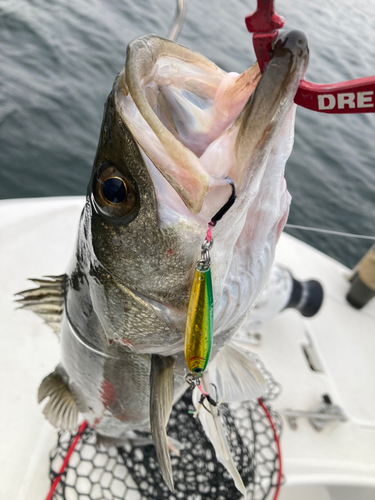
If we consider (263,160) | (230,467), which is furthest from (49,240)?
(263,160)

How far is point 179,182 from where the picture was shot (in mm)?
815

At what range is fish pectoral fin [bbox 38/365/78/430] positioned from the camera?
171 centimetres

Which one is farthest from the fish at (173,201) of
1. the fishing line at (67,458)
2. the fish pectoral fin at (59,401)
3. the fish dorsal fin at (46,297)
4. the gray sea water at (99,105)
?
the gray sea water at (99,105)

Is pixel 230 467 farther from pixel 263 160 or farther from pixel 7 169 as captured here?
pixel 7 169

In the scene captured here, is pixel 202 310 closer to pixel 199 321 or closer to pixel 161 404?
pixel 199 321

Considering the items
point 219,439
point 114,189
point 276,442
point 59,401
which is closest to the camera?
point 114,189

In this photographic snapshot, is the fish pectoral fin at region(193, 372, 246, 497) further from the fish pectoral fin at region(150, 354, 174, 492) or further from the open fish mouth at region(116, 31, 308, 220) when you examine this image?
the open fish mouth at region(116, 31, 308, 220)

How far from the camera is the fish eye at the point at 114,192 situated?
0.92 meters

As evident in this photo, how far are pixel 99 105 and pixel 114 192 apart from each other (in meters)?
5.85

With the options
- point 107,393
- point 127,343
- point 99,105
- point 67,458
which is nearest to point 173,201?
point 127,343

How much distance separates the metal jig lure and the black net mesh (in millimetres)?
1159

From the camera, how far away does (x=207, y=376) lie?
60.2 inches

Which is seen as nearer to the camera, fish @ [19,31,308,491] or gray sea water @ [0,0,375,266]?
fish @ [19,31,308,491]

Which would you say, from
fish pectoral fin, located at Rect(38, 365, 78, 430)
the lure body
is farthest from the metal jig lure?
fish pectoral fin, located at Rect(38, 365, 78, 430)
